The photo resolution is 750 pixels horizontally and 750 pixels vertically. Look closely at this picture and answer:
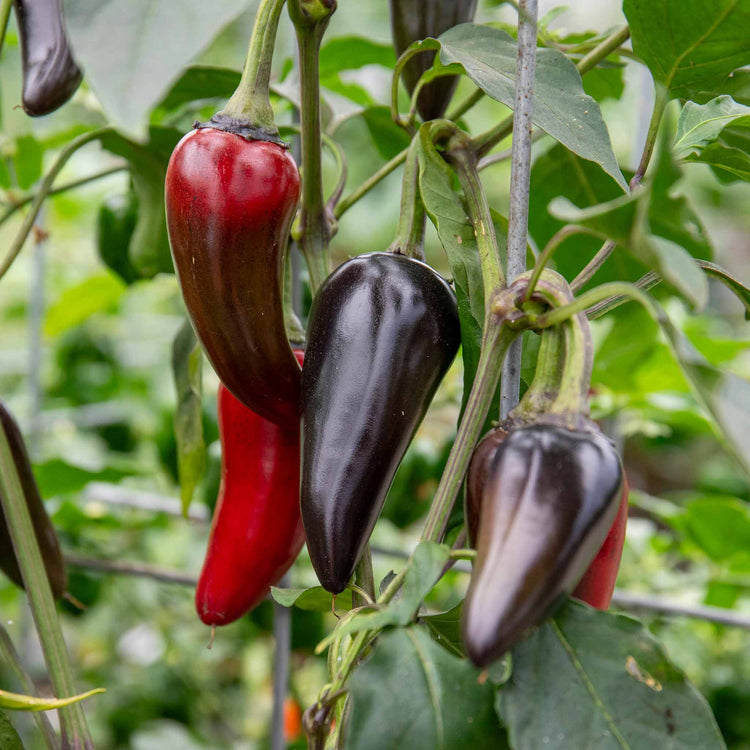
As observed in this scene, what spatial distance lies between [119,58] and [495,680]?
258 mm

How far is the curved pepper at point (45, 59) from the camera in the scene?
0.50 metres

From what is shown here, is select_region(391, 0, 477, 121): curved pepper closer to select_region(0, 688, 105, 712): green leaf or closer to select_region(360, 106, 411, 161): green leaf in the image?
select_region(360, 106, 411, 161): green leaf

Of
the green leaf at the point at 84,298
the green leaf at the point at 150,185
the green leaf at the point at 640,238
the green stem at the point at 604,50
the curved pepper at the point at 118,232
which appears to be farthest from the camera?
the green leaf at the point at 84,298

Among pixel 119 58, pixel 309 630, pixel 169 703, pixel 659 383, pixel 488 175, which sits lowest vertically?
pixel 488 175

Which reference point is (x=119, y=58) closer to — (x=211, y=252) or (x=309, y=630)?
(x=211, y=252)

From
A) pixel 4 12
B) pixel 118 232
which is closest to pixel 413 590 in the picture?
pixel 4 12

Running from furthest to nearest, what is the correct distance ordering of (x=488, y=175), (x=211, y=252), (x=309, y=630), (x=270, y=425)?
(x=488, y=175) < (x=309, y=630) < (x=270, y=425) < (x=211, y=252)

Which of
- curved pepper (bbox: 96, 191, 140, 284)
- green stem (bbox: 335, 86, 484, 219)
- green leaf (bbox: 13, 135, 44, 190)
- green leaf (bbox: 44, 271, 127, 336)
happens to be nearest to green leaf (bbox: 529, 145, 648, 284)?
green stem (bbox: 335, 86, 484, 219)

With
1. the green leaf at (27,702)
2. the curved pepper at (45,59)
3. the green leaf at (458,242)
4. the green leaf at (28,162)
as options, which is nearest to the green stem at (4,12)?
the curved pepper at (45,59)

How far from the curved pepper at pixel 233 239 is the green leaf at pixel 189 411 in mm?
166

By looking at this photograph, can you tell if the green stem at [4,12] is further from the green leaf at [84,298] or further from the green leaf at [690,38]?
the green leaf at [84,298]

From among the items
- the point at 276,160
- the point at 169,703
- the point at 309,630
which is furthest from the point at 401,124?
the point at 169,703

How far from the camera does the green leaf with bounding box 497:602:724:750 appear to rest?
0.34 m

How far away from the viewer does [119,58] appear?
1.05 feet
